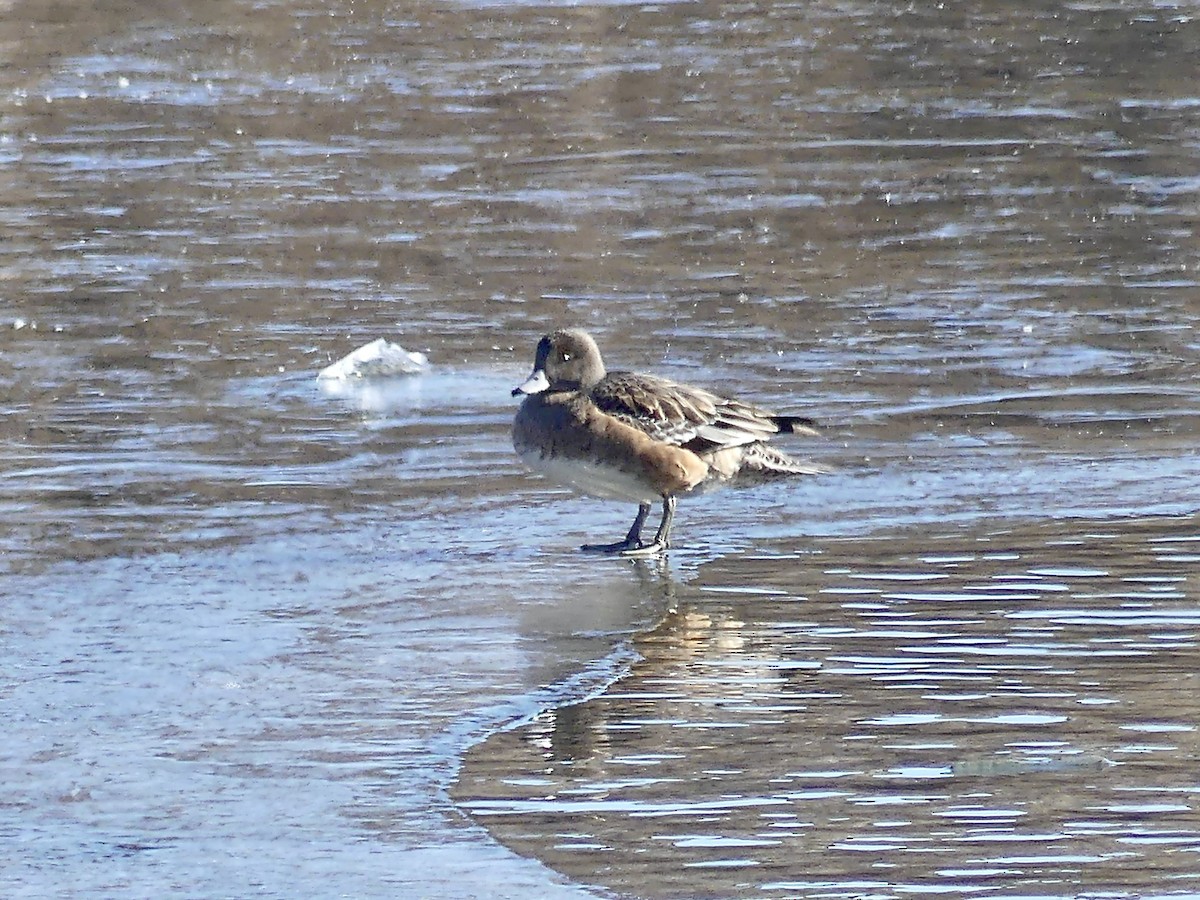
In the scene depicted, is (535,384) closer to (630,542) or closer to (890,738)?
(630,542)

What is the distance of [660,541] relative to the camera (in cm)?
715

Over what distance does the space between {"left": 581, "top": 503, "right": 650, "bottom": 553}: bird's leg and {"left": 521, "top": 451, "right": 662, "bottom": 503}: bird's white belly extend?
0.07 metres

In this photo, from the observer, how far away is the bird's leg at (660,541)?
7049 millimetres

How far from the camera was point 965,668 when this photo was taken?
5707 millimetres

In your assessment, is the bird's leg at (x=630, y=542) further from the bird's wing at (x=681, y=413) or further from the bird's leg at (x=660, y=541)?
the bird's wing at (x=681, y=413)

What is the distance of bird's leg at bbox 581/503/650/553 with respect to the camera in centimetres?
710

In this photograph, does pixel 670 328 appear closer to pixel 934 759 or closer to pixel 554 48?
pixel 934 759

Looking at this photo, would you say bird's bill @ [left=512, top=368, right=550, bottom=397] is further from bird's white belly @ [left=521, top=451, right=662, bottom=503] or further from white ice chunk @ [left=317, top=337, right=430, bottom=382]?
white ice chunk @ [left=317, top=337, right=430, bottom=382]

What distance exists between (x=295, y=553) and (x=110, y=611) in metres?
0.78

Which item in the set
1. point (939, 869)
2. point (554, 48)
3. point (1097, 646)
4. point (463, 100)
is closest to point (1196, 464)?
point (1097, 646)

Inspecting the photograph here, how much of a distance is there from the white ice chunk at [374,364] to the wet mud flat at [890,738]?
117 inches

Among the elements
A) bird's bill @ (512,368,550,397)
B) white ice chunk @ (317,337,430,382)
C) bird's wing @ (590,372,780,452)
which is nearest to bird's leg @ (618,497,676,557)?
bird's wing @ (590,372,780,452)

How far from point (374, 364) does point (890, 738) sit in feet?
15.5

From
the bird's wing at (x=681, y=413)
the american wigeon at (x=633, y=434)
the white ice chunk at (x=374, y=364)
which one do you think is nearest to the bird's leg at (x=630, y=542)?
the american wigeon at (x=633, y=434)
